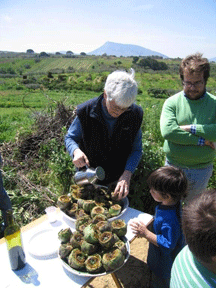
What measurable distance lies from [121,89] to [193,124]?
3.35ft

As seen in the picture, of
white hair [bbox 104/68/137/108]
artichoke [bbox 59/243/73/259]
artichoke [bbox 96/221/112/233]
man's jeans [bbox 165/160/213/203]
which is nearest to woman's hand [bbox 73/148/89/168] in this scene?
white hair [bbox 104/68/137/108]

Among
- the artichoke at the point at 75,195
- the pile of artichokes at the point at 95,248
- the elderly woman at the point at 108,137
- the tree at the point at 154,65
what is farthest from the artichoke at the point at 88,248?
the tree at the point at 154,65

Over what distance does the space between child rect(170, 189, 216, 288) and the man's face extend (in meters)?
1.50

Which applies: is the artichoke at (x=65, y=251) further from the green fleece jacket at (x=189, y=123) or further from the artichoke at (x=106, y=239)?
the green fleece jacket at (x=189, y=123)

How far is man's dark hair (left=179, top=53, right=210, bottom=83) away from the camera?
7.45 feet

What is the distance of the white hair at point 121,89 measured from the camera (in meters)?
1.97

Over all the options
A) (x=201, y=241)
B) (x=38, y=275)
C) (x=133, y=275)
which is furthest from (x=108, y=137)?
(x=133, y=275)

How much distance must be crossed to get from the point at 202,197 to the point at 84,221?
0.90 m

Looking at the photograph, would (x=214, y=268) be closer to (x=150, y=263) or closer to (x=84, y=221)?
(x=84, y=221)

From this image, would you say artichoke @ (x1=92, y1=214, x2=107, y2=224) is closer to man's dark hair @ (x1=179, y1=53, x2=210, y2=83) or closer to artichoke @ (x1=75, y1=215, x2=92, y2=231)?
artichoke @ (x1=75, y1=215, x2=92, y2=231)

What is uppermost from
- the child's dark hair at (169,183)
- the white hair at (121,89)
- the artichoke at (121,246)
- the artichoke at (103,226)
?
the white hair at (121,89)

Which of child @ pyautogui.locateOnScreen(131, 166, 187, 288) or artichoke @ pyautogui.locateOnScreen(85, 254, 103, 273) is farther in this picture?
child @ pyautogui.locateOnScreen(131, 166, 187, 288)

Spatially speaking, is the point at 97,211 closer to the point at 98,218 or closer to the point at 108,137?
the point at 98,218

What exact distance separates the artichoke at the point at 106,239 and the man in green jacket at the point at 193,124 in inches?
56.5
